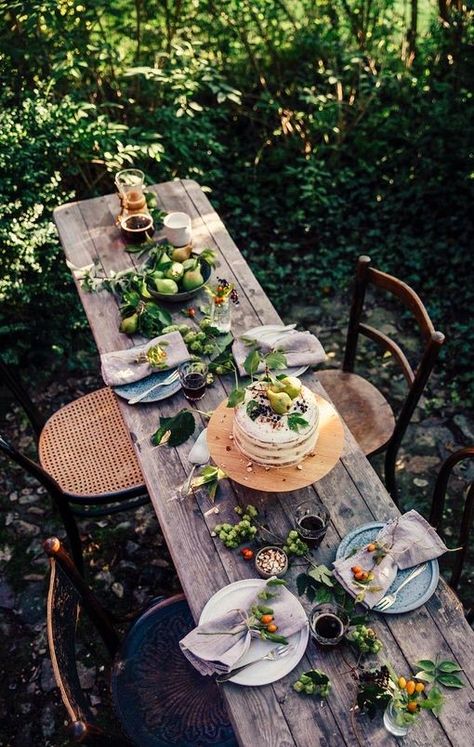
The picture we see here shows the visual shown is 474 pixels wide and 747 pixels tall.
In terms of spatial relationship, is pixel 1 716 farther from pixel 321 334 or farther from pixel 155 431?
pixel 321 334

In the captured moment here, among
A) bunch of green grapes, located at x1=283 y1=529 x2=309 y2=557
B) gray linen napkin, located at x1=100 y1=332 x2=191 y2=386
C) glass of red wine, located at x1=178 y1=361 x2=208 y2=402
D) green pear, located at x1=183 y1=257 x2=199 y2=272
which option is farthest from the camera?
green pear, located at x1=183 y1=257 x2=199 y2=272

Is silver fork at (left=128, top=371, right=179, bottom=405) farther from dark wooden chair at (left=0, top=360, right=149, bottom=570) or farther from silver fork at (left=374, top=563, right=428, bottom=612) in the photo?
silver fork at (left=374, top=563, right=428, bottom=612)

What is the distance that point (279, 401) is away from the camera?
2168 mm

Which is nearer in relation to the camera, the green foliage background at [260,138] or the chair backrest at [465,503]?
the chair backrest at [465,503]

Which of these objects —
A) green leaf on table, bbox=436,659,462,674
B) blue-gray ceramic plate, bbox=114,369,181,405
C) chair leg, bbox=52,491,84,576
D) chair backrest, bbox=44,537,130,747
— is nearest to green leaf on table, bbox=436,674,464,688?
green leaf on table, bbox=436,659,462,674

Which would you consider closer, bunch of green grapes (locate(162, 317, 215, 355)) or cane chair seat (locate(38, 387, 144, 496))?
bunch of green grapes (locate(162, 317, 215, 355))

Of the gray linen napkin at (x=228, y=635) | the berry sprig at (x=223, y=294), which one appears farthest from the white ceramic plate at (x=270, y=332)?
the gray linen napkin at (x=228, y=635)

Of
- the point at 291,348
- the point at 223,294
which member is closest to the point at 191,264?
the point at 223,294

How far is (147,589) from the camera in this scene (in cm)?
321

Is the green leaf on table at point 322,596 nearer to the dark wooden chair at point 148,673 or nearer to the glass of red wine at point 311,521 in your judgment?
the glass of red wine at point 311,521

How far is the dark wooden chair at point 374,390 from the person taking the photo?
2807 mm

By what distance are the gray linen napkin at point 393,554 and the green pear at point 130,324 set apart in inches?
53.9

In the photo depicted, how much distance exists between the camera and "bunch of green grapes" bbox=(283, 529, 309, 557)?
82.4 inches

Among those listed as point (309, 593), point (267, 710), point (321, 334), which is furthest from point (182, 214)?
point (267, 710)
